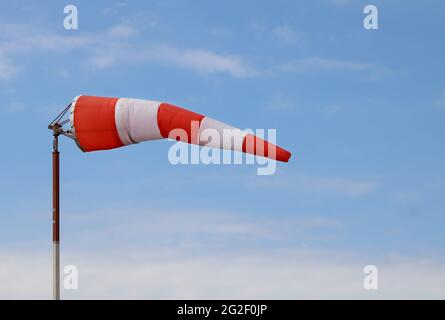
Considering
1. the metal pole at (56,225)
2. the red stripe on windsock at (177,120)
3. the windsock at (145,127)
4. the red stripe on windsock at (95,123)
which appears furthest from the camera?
the red stripe on windsock at (95,123)

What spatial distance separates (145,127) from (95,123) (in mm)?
1419

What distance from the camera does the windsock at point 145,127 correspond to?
56.3ft

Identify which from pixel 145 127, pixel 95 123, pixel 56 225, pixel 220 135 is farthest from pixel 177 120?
pixel 56 225

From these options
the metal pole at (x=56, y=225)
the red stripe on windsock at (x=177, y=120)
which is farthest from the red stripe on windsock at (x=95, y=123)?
the red stripe on windsock at (x=177, y=120)

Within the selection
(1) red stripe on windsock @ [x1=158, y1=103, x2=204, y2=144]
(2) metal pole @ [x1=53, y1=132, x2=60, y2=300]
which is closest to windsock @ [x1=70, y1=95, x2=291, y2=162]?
(1) red stripe on windsock @ [x1=158, y1=103, x2=204, y2=144]

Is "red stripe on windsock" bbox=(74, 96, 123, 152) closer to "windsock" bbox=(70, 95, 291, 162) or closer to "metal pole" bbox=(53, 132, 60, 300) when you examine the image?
"windsock" bbox=(70, 95, 291, 162)

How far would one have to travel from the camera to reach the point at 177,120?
1795 centimetres

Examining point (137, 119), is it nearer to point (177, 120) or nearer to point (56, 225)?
point (177, 120)

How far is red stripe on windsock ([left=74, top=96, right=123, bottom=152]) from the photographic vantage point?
1875 cm

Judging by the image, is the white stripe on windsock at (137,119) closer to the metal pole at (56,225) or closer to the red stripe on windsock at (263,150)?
the metal pole at (56,225)

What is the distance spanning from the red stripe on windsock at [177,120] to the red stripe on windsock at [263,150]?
1441 mm
